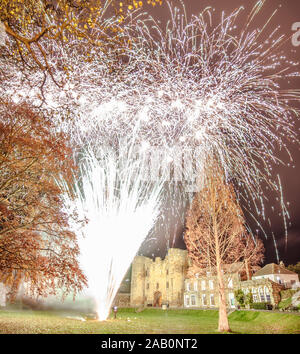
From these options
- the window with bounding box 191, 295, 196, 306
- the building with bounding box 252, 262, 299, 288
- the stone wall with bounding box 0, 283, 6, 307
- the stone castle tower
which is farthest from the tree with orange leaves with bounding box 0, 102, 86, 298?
the stone castle tower

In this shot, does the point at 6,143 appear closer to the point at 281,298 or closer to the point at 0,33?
the point at 0,33

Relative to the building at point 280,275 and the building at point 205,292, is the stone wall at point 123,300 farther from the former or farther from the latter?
the building at point 280,275

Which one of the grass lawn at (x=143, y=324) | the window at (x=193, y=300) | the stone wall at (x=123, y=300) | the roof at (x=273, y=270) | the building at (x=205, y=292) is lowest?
the stone wall at (x=123, y=300)

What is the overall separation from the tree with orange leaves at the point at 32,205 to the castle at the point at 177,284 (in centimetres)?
3087

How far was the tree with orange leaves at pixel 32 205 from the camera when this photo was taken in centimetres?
705

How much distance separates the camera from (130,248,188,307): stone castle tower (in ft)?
151

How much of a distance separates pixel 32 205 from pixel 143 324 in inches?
535

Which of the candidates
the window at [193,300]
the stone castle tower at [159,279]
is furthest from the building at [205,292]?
the stone castle tower at [159,279]

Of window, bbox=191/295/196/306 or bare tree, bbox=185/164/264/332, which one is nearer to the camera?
bare tree, bbox=185/164/264/332

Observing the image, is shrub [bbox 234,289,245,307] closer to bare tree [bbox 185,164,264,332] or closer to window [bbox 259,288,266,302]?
window [bbox 259,288,266,302]

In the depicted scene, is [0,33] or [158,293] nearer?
[0,33]
